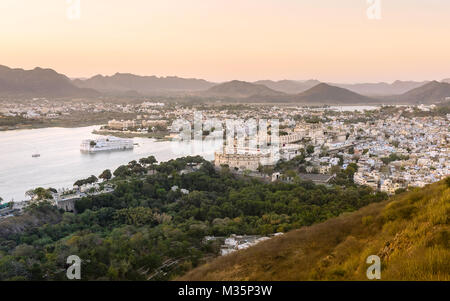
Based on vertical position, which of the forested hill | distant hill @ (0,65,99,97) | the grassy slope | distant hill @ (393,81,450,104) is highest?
distant hill @ (0,65,99,97)

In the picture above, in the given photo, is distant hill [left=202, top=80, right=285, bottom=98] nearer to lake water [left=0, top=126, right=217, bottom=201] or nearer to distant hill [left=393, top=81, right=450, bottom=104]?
distant hill [left=393, top=81, right=450, bottom=104]

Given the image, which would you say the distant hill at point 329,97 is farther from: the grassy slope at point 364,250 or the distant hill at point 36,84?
the grassy slope at point 364,250

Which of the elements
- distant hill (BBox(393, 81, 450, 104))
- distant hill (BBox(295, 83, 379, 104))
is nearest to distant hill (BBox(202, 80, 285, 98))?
distant hill (BBox(295, 83, 379, 104))

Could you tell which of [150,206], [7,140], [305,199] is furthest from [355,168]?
[7,140]

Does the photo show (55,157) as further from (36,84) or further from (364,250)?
(36,84)

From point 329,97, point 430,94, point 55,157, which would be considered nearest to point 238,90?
point 329,97
